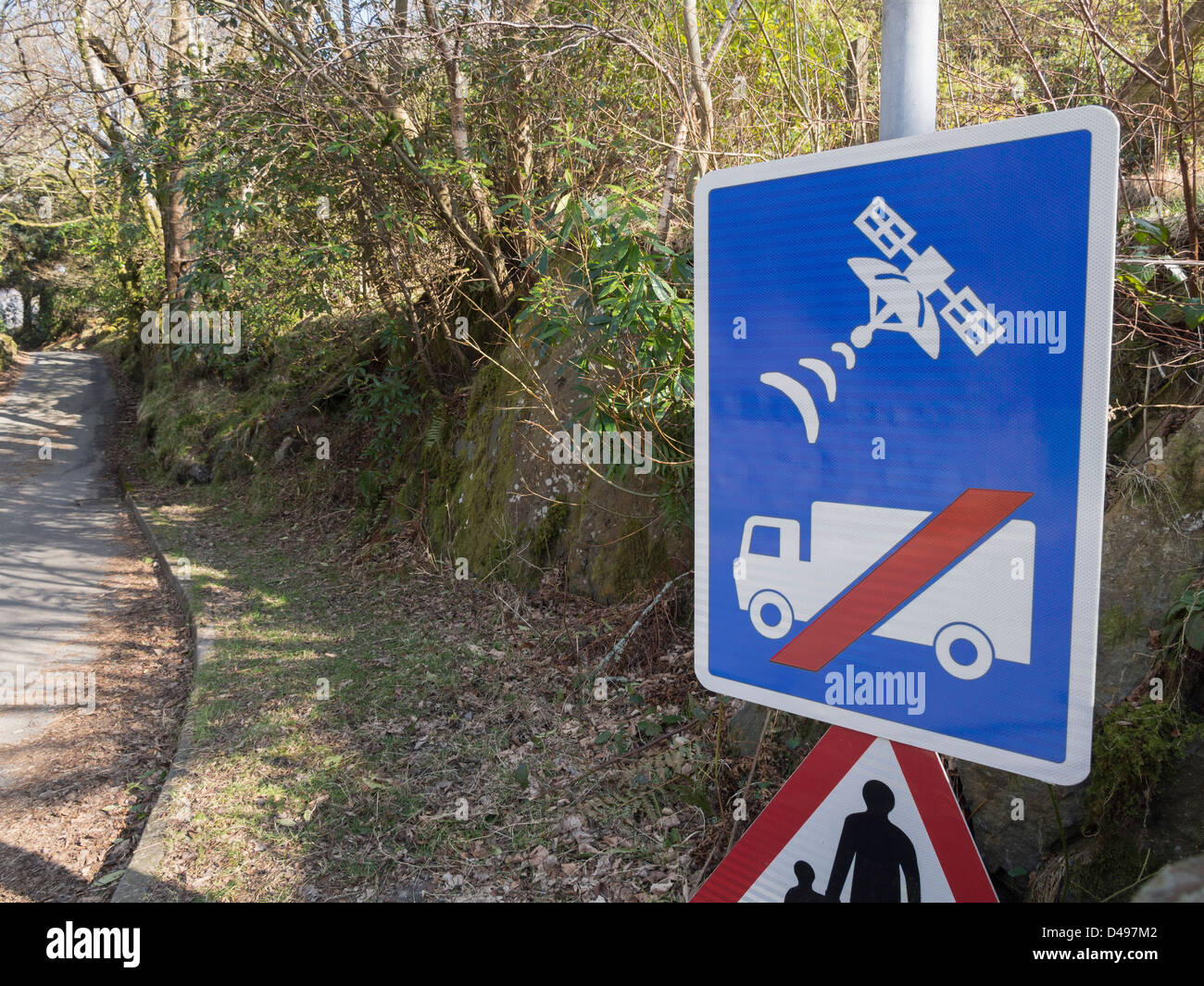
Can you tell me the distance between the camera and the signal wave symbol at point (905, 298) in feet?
4.45

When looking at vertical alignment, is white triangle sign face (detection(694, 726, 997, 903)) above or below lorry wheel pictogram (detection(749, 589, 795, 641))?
below

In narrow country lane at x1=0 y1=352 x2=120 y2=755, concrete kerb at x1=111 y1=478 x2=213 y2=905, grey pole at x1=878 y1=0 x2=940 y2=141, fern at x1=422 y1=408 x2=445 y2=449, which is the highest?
grey pole at x1=878 y1=0 x2=940 y2=141

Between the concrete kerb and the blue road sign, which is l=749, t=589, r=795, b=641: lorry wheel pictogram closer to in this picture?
the blue road sign

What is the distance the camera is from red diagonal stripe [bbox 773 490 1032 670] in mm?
1351

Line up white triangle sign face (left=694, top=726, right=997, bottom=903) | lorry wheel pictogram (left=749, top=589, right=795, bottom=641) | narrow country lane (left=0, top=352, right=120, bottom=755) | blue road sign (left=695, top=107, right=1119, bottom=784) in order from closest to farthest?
blue road sign (left=695, top=107, right=1119, bottom=784) < white triangle sign face (left=694, top=726, right=997, bottom=903) < lorry wheel pictogram (left=749, top=589, right=795, bottom=641) < narrow country lane (left=0, top=352, right=120, bottom=755)

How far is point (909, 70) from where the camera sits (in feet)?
5.05

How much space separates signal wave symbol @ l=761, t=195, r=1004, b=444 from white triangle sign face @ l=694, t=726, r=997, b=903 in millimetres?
685

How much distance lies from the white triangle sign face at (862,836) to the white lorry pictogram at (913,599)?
0.23 metres

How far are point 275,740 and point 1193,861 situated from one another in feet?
18.2

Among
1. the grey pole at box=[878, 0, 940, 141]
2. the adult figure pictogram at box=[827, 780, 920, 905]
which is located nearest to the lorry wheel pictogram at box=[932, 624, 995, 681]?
the adult figure pictogram at box=[827, 780, 920, 905]

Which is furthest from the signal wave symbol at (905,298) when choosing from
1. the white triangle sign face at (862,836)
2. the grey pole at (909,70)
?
the white triangle sign face at (862,836)

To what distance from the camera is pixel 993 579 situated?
1.35m

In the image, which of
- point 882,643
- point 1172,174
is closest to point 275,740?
point 882,643

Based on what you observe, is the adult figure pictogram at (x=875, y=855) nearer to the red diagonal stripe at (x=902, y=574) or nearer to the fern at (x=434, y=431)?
the red diagonal stripe at (x=902, y=574)
